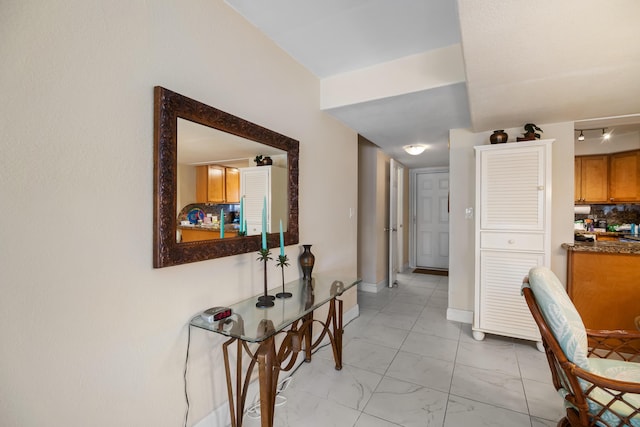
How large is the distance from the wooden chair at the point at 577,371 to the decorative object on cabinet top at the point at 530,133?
5.56 ft

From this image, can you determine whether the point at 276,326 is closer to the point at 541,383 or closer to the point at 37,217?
the point at 37,217

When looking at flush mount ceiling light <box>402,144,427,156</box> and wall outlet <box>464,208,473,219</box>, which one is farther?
flush mount ceiling light <box>402,144,427,156</box>

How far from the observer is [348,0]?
1.57 metres

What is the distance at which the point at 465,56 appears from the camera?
1.54m

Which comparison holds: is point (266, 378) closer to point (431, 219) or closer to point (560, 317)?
point (560, 317)

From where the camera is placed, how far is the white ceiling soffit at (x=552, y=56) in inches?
46.4

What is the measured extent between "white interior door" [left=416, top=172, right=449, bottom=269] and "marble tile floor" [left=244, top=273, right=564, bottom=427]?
10.0 feet

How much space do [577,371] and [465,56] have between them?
5.27ft

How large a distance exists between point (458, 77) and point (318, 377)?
2.45 m

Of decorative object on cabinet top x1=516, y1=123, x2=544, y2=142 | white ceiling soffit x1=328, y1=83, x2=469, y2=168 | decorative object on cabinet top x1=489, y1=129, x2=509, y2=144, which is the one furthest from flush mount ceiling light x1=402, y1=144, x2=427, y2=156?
decorative object on cabinet top x1=516, y1=123, x2=544, y2=142

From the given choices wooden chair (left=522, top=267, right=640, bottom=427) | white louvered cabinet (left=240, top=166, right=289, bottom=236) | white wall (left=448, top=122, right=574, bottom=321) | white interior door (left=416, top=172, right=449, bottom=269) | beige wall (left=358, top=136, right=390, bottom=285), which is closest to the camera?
wooden chair (left=522, top=267, right=640, bottom=427)

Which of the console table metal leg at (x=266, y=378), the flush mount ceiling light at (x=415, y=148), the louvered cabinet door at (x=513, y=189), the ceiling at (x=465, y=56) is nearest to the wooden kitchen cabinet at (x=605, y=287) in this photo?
the louvered cabinet door at (x=513, y=189)

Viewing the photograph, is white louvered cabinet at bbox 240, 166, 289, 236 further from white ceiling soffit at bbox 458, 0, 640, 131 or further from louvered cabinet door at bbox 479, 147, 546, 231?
louvered cabinet door at bbox 479, 147, 546, 231

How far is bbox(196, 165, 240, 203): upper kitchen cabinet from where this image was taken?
144cm
